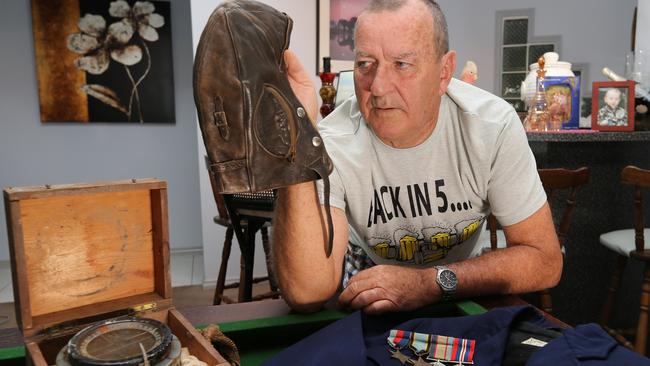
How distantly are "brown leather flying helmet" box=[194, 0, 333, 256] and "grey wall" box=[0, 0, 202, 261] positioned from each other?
3.98m

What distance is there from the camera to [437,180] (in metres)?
1.40

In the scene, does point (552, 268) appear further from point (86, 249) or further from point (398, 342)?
point (86, 249)

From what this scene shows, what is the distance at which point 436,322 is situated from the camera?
878mm

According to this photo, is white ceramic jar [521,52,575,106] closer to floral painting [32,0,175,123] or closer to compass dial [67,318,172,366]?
compass dial [67,318,172,366]

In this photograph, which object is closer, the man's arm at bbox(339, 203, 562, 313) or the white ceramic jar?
the man's arm at bbox(339, 203, 562, 313)

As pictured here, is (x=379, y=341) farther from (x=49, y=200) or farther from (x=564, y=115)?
(x=564, y=115)

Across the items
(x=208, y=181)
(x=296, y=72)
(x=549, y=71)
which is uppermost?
(x=549, y=71)

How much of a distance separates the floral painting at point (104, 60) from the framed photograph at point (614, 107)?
3.54 metres

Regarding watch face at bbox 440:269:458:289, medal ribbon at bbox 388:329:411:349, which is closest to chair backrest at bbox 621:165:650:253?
watch face at bbox 440:269:458:289

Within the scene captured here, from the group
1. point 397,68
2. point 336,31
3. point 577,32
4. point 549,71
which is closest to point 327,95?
point 336,31

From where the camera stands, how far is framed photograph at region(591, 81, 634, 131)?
7.68ft

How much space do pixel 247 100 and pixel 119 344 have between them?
40cm

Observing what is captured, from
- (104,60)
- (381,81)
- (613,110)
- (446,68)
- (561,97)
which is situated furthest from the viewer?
(104,60)

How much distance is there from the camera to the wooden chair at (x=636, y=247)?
194 centimetres
